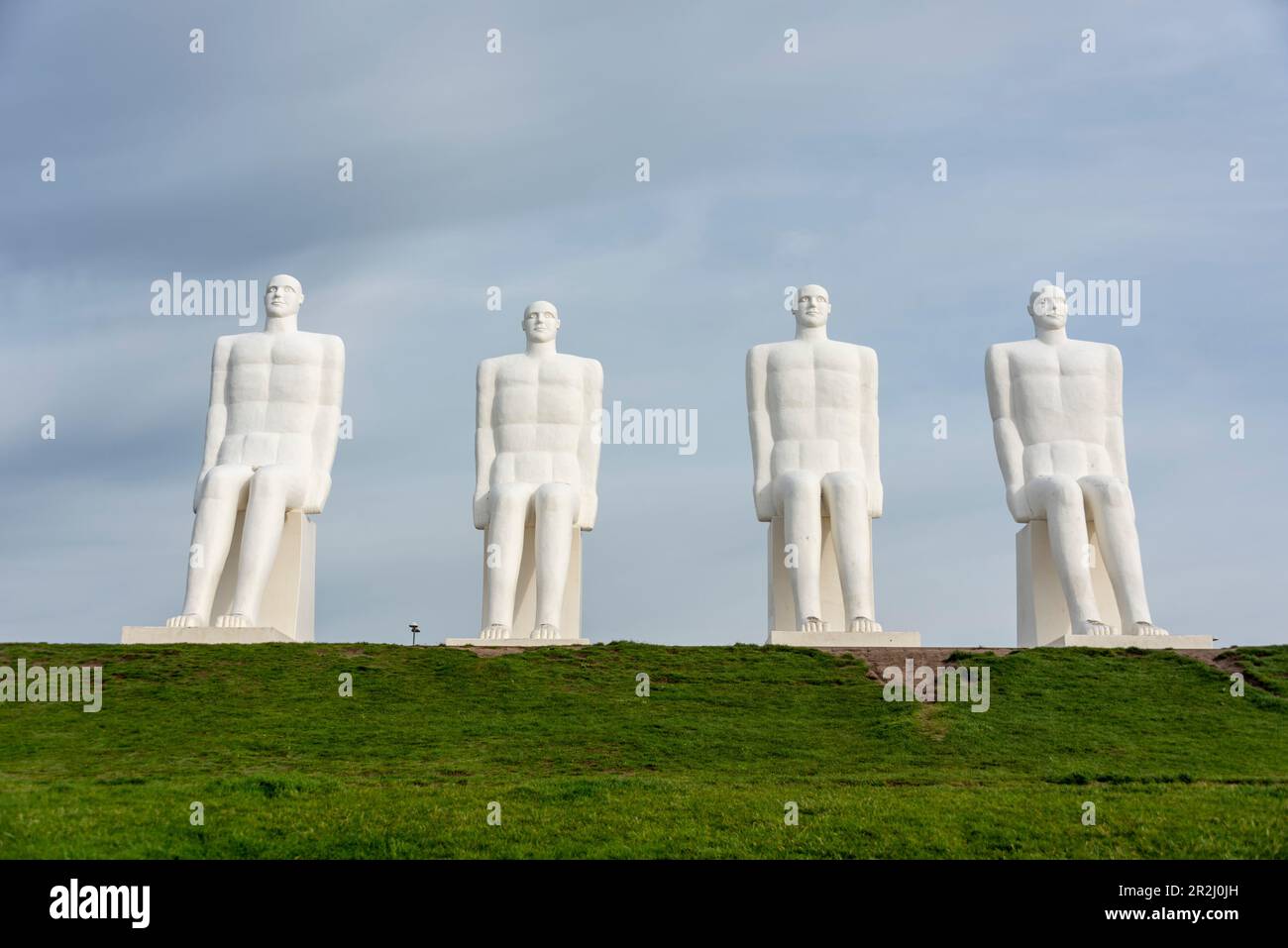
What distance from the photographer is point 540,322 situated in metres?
21.3

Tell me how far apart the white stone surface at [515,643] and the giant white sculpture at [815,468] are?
8.59 feet

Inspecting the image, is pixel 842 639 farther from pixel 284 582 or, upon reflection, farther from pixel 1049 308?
pixel 284 582

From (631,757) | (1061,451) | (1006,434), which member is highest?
(1006,434)

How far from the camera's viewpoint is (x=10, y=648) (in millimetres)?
17531

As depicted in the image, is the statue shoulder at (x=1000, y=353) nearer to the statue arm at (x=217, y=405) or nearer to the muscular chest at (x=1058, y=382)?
the muscular chest at (x=1058, y=382)

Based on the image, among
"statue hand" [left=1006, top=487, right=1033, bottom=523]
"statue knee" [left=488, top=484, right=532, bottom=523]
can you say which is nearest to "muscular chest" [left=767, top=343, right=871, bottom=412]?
"statue hand" [left=1006, top=487, right=1033, bottom=523]

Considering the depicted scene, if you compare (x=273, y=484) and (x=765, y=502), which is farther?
(x=765, y=502)

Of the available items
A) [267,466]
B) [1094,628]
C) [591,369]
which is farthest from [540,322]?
[1094,628]

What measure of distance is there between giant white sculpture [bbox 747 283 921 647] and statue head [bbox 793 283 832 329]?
0.04 feet

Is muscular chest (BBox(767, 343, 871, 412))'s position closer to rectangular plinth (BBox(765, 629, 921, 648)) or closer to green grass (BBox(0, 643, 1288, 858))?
rectangular plinth (BBox(765, 629, 921, 648))

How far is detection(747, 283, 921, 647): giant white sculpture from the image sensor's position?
19781 mm

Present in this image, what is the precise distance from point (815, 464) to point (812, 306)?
80.2 inches
